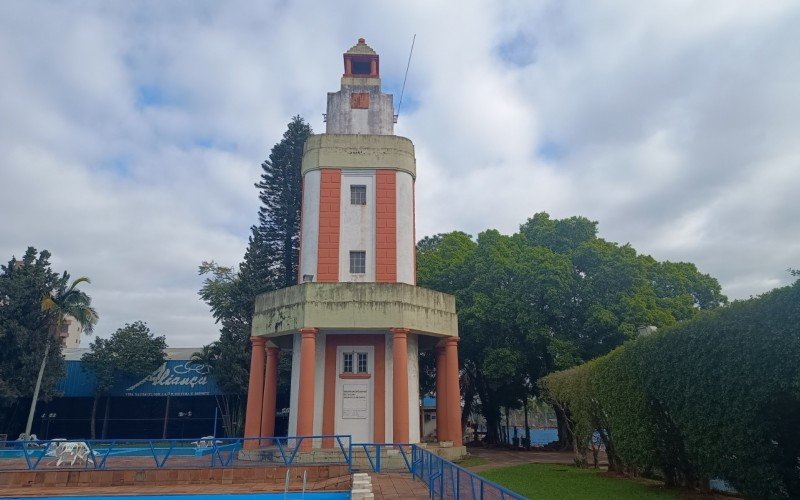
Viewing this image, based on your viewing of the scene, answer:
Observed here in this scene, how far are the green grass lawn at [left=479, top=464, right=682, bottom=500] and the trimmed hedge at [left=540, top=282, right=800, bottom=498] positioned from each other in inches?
→ 34.9

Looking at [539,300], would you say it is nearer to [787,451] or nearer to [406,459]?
[406,459]

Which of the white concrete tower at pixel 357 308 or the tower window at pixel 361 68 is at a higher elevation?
the tower window at pixel 361 68

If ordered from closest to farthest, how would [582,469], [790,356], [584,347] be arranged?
[790,356] → [582,469] → [584,347]

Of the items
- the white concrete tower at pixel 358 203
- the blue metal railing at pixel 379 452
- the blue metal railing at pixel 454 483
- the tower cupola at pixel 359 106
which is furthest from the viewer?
the tower cupola at pixel 359 106

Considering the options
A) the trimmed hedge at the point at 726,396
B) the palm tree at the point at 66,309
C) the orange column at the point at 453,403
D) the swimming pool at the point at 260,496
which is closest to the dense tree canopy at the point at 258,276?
the palm tree at the point at 66,309

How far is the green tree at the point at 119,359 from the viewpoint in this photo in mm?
32469

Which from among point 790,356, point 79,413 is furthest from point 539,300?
point 79,413

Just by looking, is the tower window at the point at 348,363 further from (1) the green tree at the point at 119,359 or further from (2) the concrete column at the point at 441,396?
(1) the green tree at the point at 119,359

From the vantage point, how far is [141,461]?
15719mm

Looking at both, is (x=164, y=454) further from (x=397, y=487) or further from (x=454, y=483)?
(x=454, y=483)

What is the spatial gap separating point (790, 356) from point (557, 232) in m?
22.0

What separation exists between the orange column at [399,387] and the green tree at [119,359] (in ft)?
67.3

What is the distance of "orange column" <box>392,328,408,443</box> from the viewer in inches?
731

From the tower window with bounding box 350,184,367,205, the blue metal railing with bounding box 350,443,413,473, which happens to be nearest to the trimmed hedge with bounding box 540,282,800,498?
the blue metal railing with bounding box 350,443,413,473
